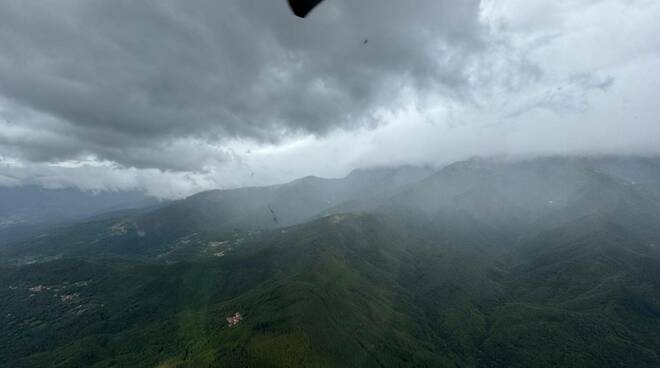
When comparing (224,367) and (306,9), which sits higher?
(306,9)

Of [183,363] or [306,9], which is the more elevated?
[306,9]

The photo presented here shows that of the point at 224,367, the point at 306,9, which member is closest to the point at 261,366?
the point at 224,367

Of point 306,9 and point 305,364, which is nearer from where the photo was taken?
point 306,9

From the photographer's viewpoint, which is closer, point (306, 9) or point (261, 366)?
point (306, 9)

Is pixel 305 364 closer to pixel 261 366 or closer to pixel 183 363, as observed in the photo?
pixel 261 366

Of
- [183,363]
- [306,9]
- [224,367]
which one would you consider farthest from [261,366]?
[306,9]

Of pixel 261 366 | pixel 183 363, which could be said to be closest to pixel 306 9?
pixel 261 366

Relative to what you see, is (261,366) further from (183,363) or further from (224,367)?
(183,363)

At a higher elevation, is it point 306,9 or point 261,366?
point 306,9

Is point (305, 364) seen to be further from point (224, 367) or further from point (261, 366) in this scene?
point (224, 367)
